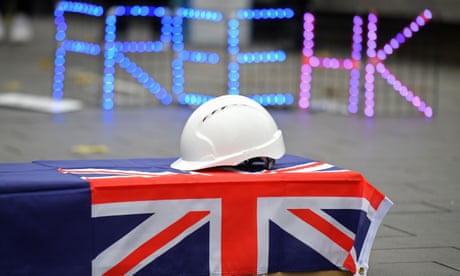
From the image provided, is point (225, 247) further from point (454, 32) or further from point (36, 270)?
point (454, 32)

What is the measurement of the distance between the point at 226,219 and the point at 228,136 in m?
0.52

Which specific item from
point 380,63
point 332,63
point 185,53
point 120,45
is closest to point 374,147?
point 332,63

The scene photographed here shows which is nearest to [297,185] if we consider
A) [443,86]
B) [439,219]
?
[439,219]

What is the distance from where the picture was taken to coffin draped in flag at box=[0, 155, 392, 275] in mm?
4531

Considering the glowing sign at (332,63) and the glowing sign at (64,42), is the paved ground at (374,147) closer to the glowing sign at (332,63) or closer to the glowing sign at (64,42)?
the glowing sign at (332,63)

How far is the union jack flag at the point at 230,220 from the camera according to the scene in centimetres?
454

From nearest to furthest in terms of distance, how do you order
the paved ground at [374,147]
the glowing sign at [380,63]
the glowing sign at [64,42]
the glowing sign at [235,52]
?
the paved ground at [374,147] → the glowing sign at [380,63] → the glowing sign at [235,52] → the glowing sign at [64,42]

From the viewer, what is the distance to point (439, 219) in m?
6.52

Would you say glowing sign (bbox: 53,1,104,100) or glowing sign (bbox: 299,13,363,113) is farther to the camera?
glowing sign (bbox: 53,1,104,100)

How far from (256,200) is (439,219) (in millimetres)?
2197

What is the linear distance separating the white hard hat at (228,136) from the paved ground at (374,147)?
0.93 m

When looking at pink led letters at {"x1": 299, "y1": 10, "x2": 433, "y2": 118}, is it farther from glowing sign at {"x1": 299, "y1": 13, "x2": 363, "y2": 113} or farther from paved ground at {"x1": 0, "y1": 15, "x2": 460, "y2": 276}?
paved ground at {"x1": 0, "y1": 15, "x2": 460, "y2": 276}

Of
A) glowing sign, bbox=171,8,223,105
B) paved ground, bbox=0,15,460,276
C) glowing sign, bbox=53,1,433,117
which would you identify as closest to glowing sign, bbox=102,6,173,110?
glowing sign, bbox=53,1,433,117

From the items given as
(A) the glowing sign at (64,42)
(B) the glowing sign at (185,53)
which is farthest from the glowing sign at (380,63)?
(A) the glowing sign at (64,42)
